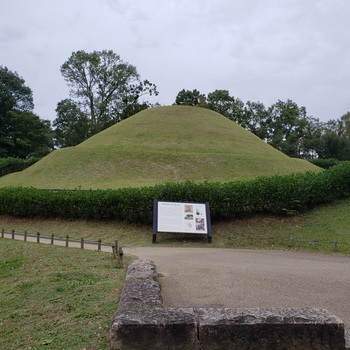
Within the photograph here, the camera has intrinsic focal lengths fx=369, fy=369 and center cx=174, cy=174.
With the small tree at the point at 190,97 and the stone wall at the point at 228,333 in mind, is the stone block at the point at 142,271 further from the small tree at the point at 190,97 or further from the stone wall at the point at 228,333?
the small tree at the point at 190,97

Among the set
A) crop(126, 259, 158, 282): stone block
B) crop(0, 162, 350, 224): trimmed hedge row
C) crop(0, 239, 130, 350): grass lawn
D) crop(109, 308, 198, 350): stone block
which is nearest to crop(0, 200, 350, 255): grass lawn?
crop(0, 162, 350, 224): trimmed hedge row

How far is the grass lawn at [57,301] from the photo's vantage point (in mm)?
3498

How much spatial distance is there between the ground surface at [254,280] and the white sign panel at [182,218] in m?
2.06

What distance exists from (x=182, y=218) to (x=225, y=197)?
196cm

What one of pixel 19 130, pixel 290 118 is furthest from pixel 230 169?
pixel 290 118

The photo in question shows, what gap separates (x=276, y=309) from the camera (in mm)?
3461

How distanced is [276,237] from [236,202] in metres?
1.93

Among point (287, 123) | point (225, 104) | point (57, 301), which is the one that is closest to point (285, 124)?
point (287, 123)

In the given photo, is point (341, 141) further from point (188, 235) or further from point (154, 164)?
point (188, 235)

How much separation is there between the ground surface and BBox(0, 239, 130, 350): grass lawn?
3.42 ft

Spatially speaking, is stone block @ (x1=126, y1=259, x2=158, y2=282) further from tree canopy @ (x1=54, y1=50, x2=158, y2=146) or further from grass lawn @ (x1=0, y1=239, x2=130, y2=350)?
tree canopy @ (x1=54, y1=50, x2=158, y2=146)

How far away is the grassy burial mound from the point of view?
24062mm

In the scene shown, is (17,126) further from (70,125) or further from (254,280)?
(254,280)

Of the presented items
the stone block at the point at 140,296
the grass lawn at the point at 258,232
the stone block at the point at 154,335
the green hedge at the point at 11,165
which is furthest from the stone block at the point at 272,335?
the green hedge at the point at 11,165
